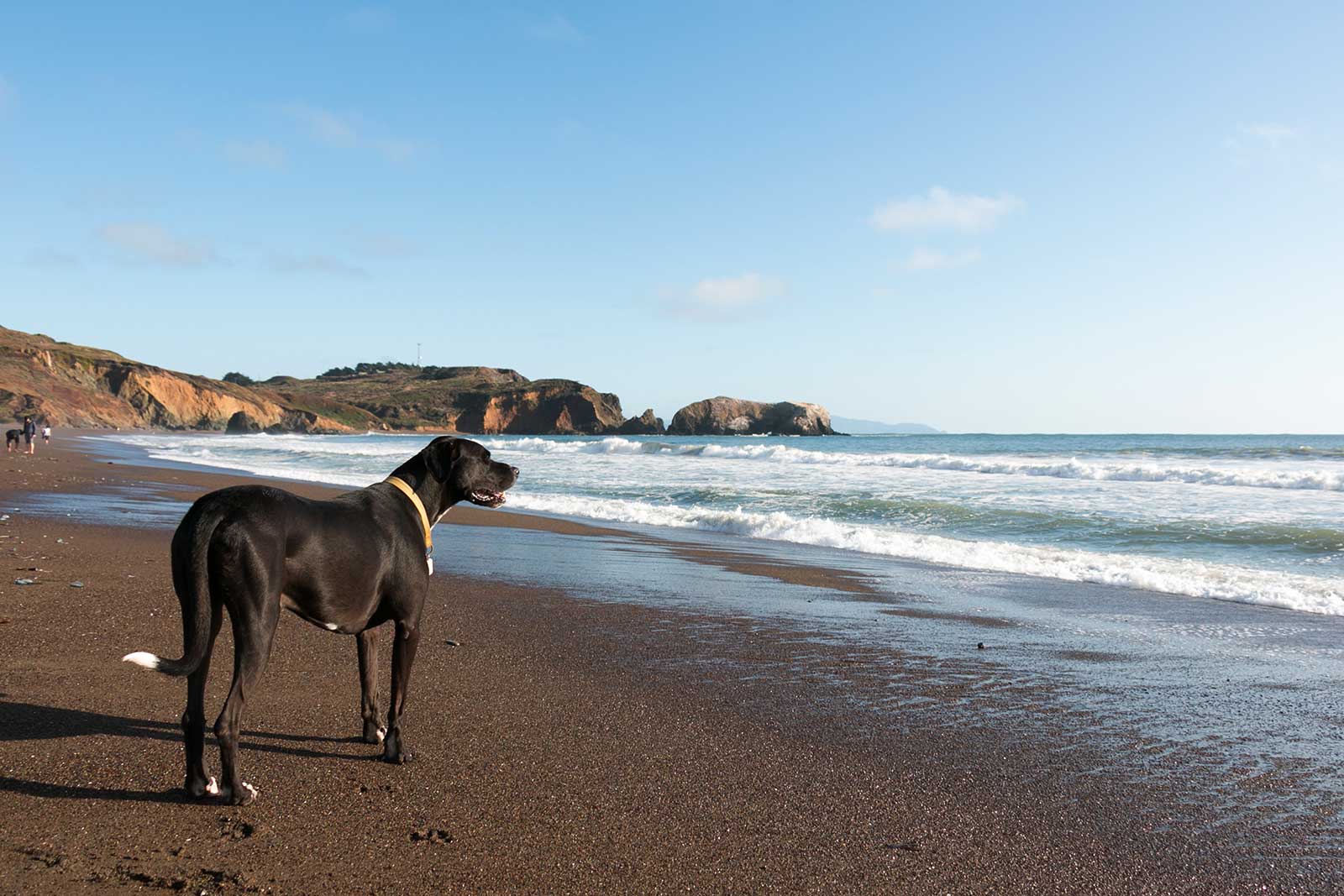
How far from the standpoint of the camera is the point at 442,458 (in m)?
4.62

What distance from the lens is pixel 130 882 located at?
2.81m

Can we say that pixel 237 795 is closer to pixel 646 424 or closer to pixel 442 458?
pixel 442 458

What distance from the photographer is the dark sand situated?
119 inches

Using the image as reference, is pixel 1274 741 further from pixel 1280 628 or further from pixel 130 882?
pixel 130 882

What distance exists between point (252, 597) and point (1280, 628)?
8207 mm

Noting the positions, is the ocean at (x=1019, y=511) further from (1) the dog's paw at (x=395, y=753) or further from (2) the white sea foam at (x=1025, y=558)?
(1) the dog's paw at (x=395, y=753)

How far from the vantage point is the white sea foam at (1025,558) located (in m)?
9.53

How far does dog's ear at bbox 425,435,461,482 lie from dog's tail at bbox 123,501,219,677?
4.18 ft

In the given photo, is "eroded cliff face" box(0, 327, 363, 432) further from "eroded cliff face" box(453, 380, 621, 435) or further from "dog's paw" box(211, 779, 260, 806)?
"dog's paw" box(211, 779, 260, 806)

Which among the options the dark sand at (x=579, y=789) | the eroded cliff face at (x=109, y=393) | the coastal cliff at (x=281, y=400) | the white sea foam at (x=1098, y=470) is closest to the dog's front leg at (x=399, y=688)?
the dark sand at (x=579, y=789)

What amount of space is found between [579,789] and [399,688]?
95cm

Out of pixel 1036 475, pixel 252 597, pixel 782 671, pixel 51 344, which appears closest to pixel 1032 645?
pixel 782 671

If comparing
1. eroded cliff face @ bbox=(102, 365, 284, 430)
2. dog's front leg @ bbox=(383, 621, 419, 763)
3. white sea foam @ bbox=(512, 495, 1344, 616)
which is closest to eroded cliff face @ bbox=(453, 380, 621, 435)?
eroded cliff face @ bbox=(102, 365, 284, 430)

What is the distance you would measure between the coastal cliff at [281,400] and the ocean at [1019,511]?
185ft
